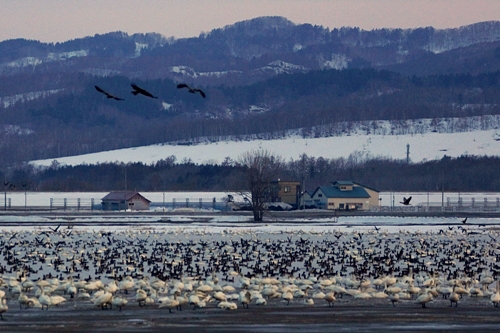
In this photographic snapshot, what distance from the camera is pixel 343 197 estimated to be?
267 feet

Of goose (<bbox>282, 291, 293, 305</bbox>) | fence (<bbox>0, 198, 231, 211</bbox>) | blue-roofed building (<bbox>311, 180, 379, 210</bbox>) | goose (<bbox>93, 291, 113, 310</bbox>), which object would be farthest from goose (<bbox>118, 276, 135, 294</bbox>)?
blue-roofed building (<bbox>311, 180, 379, 210</bbox>)

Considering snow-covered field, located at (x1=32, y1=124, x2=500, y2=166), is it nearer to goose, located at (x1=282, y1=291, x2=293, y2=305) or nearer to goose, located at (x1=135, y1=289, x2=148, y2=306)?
goose, located at (x1=282, y1=291, x2=293, y2=305)

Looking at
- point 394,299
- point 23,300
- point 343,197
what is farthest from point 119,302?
point 343,197

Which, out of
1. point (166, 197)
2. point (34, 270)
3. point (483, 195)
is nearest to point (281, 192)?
point (166, 197)

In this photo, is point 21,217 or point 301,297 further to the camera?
point 21,217

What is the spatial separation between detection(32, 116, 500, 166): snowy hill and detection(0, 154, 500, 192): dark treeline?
9.02 meters

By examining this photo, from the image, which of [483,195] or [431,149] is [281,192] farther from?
[431,149]

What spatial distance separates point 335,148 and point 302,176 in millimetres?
47090

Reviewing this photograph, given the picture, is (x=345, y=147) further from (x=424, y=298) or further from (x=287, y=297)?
(x=424, y=298)

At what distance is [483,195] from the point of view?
314ft

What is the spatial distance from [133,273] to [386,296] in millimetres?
7662

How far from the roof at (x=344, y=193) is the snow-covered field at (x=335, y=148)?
52969mm

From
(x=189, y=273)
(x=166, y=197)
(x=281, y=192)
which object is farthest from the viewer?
(x=166, y=197)

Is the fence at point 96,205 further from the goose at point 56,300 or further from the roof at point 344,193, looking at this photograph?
the goose at point 56,300
